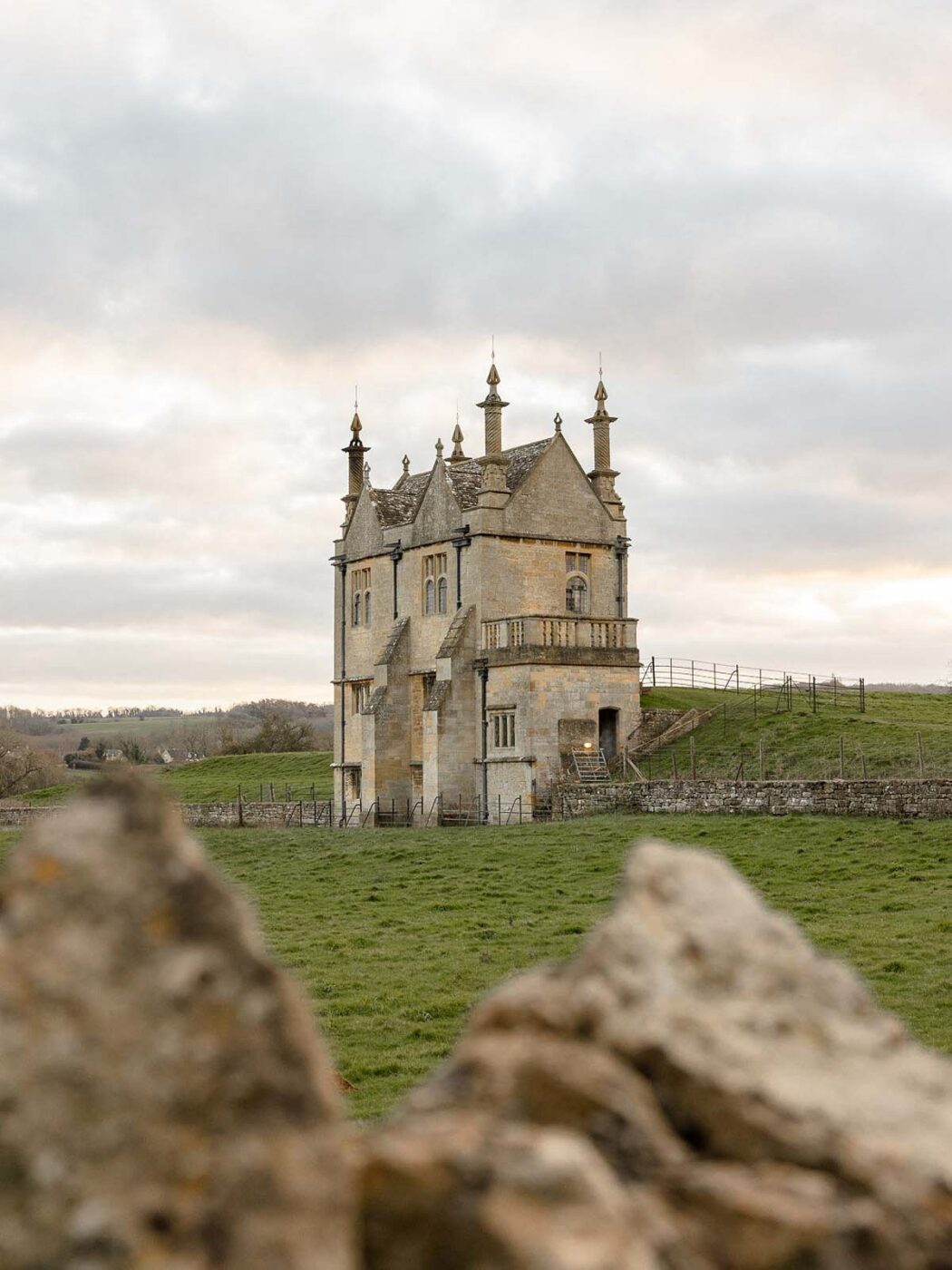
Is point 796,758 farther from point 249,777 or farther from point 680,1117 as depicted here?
point 680,1117

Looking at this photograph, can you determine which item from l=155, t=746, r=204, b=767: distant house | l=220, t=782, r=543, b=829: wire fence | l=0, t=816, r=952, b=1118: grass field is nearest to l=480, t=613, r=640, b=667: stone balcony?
l=220, t=782, r=543, b=829: wire fence

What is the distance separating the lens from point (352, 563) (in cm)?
7181

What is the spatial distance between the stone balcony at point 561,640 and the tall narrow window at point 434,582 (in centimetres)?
366

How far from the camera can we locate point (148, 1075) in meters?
3.82

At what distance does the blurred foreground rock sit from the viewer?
3734mm

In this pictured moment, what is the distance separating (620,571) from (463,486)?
7.29 metres

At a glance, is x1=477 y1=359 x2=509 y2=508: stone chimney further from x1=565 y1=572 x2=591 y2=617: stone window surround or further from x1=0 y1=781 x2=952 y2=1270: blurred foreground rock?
x1=0 y1=781 x2=952 y2=1270: blurred foreground rock

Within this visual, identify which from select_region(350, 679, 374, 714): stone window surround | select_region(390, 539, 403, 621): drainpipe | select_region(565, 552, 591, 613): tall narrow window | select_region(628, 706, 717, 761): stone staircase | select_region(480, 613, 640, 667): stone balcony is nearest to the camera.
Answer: select_region(480, 613, 640, 667): stone balcony

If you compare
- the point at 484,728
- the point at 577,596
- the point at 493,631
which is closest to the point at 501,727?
the point at 484,728

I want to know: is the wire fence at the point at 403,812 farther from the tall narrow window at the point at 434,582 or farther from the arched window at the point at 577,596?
the arched window at the point at 577,596

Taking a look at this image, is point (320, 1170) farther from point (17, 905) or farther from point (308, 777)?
point (308, 777)

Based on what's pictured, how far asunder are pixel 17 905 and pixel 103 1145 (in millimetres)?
624

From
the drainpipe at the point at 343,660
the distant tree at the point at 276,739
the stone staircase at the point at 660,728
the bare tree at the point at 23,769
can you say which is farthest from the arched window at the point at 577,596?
the distant tree at the point at 276,739

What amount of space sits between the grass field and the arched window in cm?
1285
